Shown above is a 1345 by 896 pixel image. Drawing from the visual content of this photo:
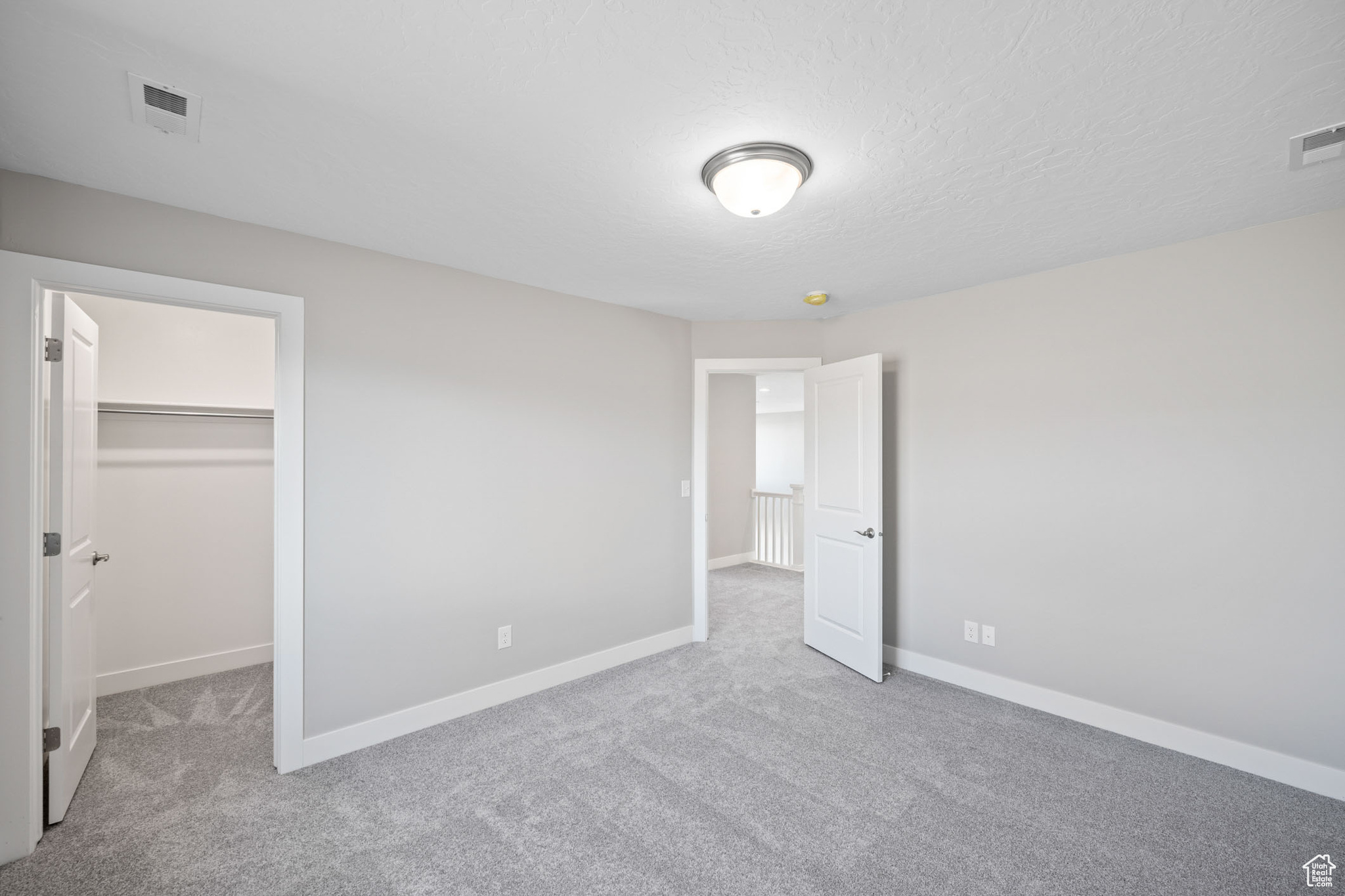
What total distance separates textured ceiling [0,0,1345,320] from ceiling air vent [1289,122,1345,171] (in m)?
0.06

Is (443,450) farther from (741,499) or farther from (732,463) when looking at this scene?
(741,499)

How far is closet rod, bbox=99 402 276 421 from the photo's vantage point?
316 centimetres

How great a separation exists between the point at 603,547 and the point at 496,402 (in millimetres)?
1175

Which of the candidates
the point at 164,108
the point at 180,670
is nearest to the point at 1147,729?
the point at 164,108

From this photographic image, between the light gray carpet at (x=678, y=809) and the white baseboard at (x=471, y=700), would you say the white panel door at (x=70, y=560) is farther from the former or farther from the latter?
the white baseboard at (x=471, y=700)

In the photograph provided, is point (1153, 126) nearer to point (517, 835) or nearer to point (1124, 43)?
point (1124, 43)

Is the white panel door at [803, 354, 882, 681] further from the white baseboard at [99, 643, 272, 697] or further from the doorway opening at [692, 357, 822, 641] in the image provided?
the white baseboard at [99, 643, 272, 697]

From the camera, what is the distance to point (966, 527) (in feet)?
11.0

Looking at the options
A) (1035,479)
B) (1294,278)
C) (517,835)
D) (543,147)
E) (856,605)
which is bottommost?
(517,835)

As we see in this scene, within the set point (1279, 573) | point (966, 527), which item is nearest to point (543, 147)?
point (966, 527)

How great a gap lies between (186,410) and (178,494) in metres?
0.51

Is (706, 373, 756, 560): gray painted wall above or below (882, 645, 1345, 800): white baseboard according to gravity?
above

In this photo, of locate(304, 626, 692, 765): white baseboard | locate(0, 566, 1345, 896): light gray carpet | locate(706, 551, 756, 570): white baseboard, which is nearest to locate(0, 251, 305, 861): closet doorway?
locate(304, 626, 692, 765): white baseboard

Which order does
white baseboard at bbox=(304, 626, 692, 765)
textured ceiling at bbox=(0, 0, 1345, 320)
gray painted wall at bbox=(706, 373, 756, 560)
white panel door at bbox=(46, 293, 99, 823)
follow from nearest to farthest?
textured ceiling at bbox=(0, 0, 1345, 320)
white panel door at bbox=(46, 293, 99, 823)
white baseboard at bbox=(304, 626, 692, 765)
gray painted wall at bbox=(706, 373, 756, 560)
